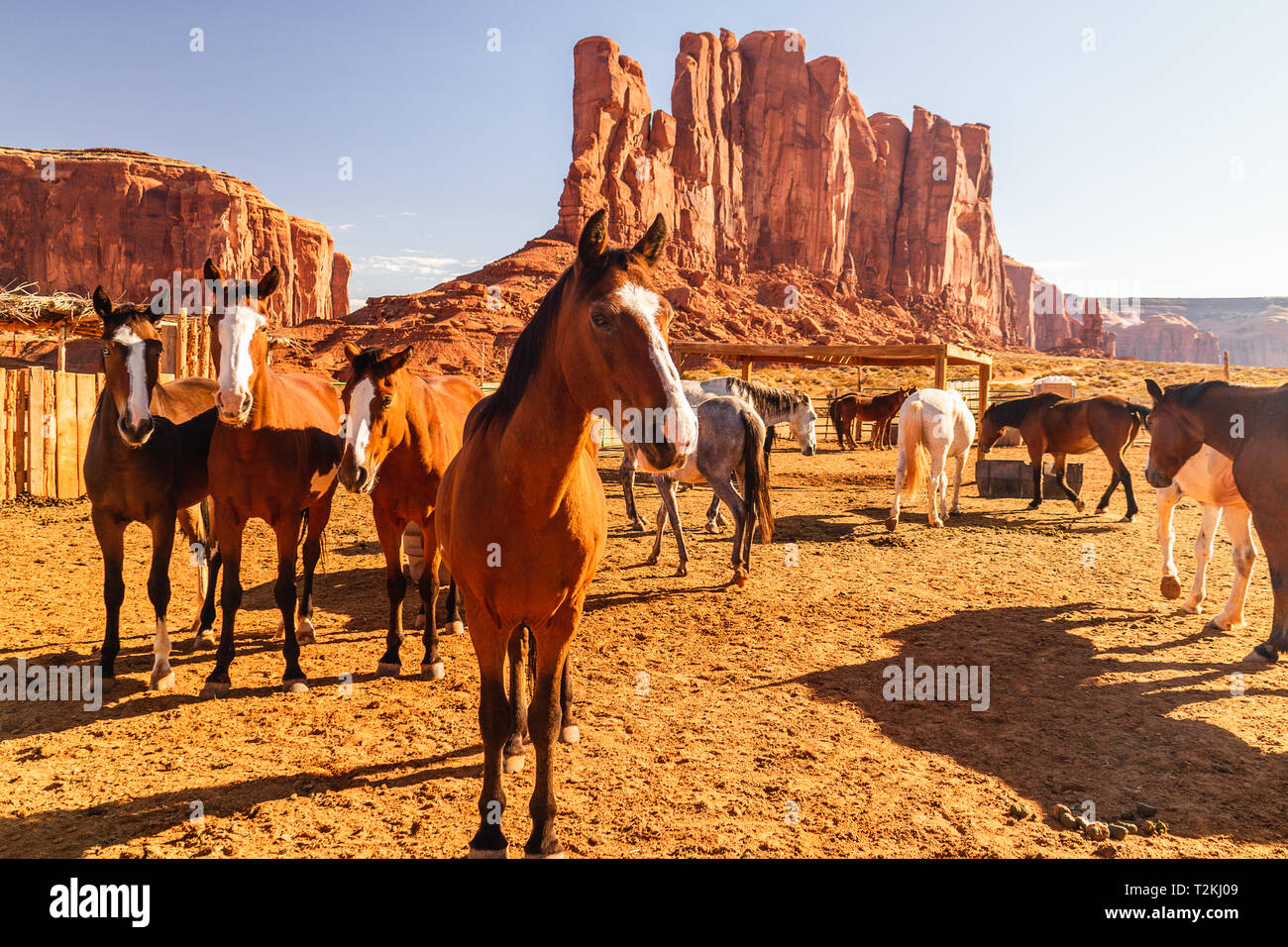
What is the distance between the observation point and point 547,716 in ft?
9.66

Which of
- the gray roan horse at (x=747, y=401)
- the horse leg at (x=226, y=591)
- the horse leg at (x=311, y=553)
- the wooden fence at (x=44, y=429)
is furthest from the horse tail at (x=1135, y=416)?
the wooden fence at (x=44, y=429)

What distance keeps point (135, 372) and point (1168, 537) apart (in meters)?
9.55

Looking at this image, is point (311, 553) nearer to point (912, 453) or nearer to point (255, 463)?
point (255, 463)

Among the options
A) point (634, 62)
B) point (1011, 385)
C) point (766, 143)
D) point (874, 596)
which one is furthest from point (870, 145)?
point (874, 596)

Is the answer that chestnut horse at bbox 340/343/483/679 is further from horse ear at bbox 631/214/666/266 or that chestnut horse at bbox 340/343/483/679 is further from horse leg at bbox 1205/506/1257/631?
horse leg at bbox 1205/506/1257/631

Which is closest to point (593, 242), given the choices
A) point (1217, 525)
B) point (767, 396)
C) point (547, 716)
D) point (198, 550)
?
point (547, 716)

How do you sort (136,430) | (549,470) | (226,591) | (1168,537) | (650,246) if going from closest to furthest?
(650,246) → (549,470) → (136,430) → (226,591) → (1168,537)

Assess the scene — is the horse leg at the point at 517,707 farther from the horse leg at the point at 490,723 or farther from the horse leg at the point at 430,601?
the horse leg at the point at 430,601

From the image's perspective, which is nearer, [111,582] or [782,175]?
[111,582]

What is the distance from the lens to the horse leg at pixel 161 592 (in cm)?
479

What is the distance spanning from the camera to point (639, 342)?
7.10 feet

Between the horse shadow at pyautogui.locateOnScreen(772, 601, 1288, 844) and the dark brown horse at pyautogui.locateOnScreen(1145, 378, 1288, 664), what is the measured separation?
0.87 m

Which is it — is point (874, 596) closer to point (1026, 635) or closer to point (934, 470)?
point (1026, 635)
